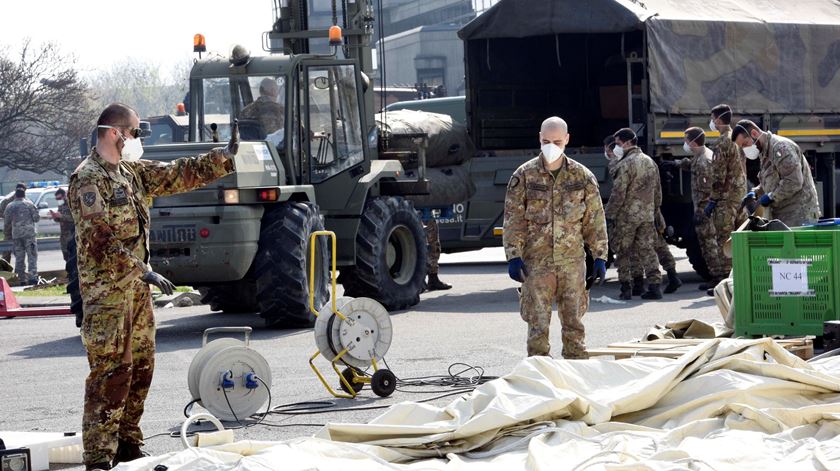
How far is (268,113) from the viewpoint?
1441 cm

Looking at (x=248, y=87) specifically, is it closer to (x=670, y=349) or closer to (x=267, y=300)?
(x=267, y=300)

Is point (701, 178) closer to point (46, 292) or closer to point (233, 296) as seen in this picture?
point (233, 296)

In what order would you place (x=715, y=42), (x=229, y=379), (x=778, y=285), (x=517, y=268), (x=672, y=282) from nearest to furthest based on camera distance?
(x=229, y=379) < (x=778, y=285) < (x=517, y=268) < (x=672, y=282) < (x=715, y=42)

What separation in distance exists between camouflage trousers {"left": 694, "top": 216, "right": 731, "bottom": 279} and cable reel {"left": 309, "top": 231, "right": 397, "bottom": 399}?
6.98 metres

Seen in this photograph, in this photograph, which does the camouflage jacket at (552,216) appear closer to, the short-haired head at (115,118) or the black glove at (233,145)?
the black glove at (233,145)

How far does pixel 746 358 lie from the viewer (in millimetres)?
7574

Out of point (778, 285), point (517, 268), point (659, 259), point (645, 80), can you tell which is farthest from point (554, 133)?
point (645, 80)

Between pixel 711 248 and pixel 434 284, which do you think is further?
pixel 434 284

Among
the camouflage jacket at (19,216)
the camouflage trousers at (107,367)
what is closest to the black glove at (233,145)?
the camouflage trousers at (107,367)

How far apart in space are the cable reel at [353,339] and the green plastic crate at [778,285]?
2.42m

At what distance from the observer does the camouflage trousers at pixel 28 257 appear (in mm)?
24359

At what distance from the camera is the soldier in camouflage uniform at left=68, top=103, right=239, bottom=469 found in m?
7.28

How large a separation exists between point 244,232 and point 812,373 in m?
7.08

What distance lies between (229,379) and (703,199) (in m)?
8.34
